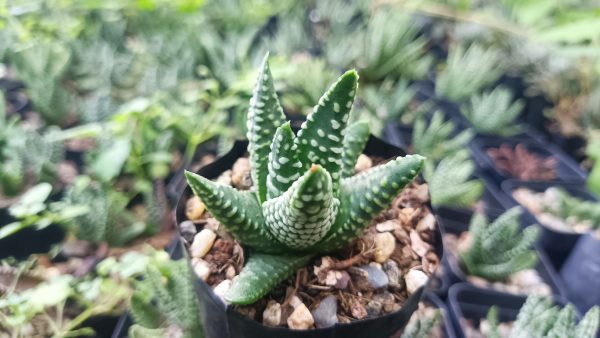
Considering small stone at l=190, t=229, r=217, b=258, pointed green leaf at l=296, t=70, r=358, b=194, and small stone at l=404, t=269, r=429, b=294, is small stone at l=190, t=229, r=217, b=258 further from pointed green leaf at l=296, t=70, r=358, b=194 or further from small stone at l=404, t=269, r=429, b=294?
small stone at l=404, t=269, r=429, b=294

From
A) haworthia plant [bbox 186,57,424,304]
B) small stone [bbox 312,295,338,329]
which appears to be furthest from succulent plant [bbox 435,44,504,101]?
small stone [bbox 312,295,338,329]

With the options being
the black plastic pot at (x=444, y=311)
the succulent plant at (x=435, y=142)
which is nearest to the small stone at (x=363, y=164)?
the black plastic pot at (x=444, y=311)

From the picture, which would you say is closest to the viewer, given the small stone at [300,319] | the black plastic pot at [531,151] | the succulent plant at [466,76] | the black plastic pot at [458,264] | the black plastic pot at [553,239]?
the small stone at [300,319]

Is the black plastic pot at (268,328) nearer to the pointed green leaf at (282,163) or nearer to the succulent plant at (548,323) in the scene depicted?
the pointed green leaf at (282,163)

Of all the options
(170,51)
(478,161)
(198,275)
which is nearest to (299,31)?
(170,51)

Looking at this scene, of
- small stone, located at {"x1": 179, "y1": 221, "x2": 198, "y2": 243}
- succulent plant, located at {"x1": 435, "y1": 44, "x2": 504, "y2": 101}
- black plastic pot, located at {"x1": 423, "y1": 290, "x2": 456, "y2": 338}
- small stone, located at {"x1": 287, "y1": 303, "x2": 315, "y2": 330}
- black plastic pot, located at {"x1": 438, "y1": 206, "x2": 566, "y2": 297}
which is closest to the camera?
small stone, located at {"x1": 287, "y1": 303, "x2": 315, "y2": 330}

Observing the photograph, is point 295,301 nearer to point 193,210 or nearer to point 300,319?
point 300,319
